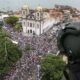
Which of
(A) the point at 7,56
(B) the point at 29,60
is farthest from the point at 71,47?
(B) the point at 29,60

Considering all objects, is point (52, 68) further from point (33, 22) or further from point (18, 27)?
point (18, 27)

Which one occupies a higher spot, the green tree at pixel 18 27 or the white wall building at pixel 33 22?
the white wall building at pixel 33 22

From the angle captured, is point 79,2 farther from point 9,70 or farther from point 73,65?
point 73,65

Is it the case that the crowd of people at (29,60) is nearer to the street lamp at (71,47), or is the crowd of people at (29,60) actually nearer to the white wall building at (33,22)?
the white wall building at (33,22)

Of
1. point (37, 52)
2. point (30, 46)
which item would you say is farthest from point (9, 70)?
point (30, 46)

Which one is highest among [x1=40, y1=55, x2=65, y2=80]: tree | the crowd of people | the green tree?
[x1=40, y1=55, x2=65, y2=80]: tree

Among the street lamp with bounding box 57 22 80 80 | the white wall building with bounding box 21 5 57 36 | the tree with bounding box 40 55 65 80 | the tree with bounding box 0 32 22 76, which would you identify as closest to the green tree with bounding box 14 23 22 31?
the white wall building with bounding box 21 5 57 36

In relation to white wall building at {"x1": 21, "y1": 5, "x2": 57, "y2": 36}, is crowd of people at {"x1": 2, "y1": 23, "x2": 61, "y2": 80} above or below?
above

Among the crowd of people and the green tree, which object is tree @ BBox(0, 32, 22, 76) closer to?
the crowd of people

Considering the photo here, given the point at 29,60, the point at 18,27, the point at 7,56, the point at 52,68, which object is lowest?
the point at 18,27

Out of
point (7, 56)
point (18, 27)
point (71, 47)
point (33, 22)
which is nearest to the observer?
point (71, 47)

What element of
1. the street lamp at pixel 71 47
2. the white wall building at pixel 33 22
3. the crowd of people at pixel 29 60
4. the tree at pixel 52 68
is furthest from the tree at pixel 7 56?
the street lamp at pixel 71 47
